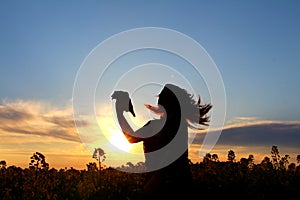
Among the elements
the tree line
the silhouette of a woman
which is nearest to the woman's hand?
the silhouette of a woman

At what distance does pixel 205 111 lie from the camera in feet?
34.0

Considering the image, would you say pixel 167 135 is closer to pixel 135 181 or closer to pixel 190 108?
pixel 190 108

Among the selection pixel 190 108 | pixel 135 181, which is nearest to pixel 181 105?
pixel 190 108

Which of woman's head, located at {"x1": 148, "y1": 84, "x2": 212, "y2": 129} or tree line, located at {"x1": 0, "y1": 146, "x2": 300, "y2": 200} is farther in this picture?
tree line, located at {"x1": 0, "y1": 146, "x2": 300, "y2": 200}

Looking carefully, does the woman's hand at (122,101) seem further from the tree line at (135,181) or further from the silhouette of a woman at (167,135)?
the tree line at (135,181)

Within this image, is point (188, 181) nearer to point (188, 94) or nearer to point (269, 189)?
point (188, 94)

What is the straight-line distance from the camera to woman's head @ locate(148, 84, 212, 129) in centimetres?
1005

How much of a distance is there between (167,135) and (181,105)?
2.10 ft

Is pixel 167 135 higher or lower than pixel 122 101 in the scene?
lower

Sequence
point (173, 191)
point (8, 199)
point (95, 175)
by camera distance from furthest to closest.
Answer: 1. point (95, 175)
2. point (8, 199)
3. point (173, 191)

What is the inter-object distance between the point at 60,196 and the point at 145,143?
3181 millimetres

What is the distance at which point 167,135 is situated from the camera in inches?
395

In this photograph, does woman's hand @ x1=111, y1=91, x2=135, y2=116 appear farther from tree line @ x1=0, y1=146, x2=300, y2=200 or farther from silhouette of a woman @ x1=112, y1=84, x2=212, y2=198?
tree line @ x1=0, y1=146, x2=300, y2=200

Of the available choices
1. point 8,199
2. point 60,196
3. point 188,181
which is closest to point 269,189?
point 188,181
